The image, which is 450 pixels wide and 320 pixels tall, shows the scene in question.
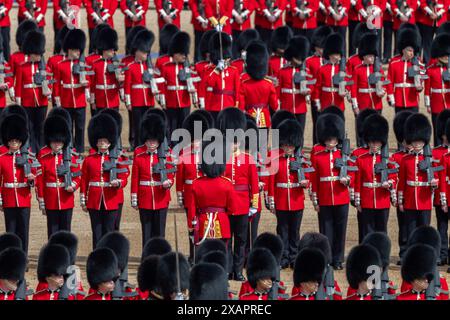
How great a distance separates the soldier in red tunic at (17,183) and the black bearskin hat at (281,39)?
4.27 meters

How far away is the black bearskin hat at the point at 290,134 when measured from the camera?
14797mm

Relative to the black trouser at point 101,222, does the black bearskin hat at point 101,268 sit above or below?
below

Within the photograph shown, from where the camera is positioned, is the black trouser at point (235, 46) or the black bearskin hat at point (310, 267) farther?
the black trouser at point (235, 46)

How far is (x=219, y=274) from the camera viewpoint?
1189 centimetres

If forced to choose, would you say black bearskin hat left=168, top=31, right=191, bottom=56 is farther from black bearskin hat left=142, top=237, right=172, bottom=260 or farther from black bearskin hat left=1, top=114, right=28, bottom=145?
black bearskin hat left=142, top=237, right=172, bottom=260

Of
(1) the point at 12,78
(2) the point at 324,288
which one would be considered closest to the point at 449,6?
(1) the point at 12,78

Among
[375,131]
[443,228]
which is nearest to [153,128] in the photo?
[375,131]

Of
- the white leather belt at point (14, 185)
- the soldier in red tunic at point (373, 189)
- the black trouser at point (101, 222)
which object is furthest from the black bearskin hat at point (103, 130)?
the soldier in red tunic at point (373, 189)

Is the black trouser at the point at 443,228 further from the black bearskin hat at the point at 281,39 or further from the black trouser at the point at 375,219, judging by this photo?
the black bearskin hat at the point at 281,39

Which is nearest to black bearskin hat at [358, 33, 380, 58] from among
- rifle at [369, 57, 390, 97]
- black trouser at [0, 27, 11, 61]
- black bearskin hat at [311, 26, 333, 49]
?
rifle at [369, 57, 390, 97]

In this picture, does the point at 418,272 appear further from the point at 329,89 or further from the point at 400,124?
the point at 329,89

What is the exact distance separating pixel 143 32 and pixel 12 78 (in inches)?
51.3

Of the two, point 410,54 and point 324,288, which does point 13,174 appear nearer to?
point 324,288

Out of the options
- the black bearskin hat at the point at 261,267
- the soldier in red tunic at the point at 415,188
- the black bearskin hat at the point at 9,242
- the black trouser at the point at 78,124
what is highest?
the black trouser at the point at 78,124
